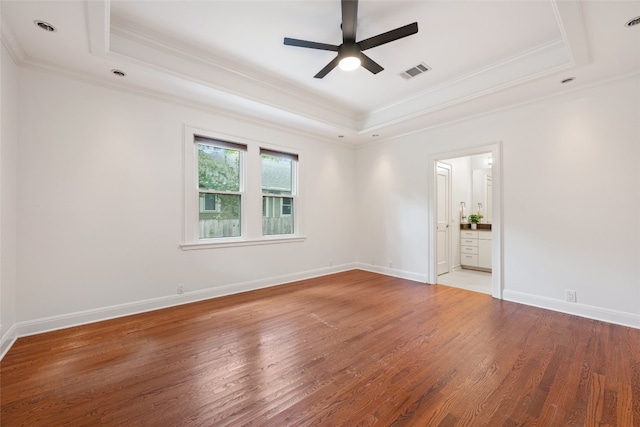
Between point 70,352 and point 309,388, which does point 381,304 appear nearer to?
point 309,388

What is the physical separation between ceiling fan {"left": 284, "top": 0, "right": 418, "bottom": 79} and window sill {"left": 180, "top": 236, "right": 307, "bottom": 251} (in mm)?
2795

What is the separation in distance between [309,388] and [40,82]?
406cm

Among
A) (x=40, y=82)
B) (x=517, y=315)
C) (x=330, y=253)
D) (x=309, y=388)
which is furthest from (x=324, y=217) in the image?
(x=40, y=82)

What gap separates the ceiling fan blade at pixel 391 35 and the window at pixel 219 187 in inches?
100

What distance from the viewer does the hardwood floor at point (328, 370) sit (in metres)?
1.73

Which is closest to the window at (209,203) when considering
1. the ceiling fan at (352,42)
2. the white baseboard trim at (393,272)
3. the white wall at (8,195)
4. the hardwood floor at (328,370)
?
the hardwood floor at (328,370)

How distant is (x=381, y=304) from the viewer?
3787mm

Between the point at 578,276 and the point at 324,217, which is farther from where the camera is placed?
the point at 324,217

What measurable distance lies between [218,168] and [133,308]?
2212 millimetres

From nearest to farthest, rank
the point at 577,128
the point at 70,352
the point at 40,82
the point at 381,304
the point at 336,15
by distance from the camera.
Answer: the point at 70,352
the point at 336,15
the point at 40,82
the point at 577,128
the point at 381,304

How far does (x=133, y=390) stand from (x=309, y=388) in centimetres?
128

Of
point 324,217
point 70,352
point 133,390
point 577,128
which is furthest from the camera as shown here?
point 324,217

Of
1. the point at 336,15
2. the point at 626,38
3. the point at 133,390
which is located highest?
the point at 336,15

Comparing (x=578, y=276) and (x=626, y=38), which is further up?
(x=626, y=38)
